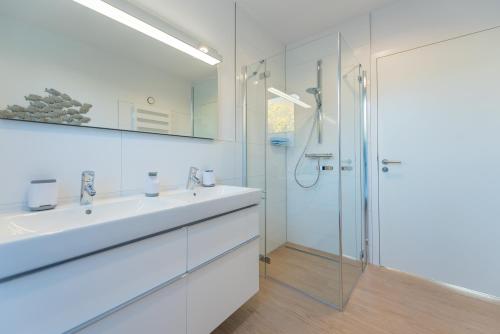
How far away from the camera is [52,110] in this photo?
3.20ft

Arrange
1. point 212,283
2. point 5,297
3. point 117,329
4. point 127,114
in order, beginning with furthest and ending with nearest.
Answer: point 127,114
point 212,283
point 117,329
point 5,297

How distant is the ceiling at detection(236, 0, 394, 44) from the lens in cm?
198

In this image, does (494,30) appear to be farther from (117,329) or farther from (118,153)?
(117,329)

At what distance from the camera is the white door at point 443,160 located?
1654mm

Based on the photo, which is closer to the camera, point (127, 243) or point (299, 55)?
point (127, 243)

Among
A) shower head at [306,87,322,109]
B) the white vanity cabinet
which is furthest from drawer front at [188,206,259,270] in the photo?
shower head at [306,87,322,109]

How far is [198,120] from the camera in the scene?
163 cm

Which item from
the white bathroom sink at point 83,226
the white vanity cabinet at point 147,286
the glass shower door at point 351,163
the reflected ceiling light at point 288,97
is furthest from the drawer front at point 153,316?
the reflected ceiling light at point 288,97

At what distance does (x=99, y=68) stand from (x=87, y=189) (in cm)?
65

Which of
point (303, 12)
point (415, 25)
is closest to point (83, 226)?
point (303, 12)

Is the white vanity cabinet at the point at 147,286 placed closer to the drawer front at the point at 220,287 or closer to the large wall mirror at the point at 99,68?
the drawer front at the point at 220,287

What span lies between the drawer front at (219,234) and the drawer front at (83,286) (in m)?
0.11

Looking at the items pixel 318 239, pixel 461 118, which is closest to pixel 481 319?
pixel 318 239

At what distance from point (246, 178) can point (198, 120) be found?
74cm
